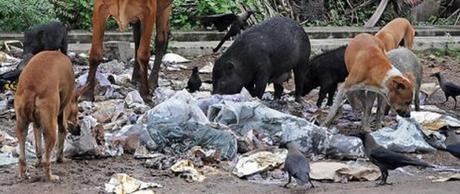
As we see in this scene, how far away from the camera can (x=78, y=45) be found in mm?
14453

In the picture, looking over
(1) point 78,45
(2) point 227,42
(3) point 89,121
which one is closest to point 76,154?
(3) point 89,121

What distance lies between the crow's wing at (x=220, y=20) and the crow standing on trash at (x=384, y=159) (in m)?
7.69

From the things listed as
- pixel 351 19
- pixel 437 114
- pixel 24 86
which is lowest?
pixel 351 19

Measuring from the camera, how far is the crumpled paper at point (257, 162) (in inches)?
311

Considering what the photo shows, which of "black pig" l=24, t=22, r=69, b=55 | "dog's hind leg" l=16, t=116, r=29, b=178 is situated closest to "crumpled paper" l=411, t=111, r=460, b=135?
"black pig" l=24, t=22, r=69, b=55

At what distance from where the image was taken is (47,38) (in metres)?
11.2

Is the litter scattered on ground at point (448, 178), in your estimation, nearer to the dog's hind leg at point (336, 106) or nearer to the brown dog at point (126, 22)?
the dog's hind leg at point (336, 106)

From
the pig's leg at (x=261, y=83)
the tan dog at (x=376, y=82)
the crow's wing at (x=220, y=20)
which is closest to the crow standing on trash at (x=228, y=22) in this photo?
the crow's wing at (x=220, y=20)

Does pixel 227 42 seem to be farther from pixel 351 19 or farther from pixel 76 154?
pixel 76 154

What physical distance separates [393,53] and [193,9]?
664cm

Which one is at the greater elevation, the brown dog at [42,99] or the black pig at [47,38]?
the brown dog at [42,99]

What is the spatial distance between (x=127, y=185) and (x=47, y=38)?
432 centimetres

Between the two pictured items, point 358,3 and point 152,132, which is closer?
point 152,132

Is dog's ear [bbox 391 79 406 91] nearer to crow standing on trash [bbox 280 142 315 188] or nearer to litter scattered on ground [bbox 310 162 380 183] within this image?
litter scattered on ground [bbox 310 162 380 183]
